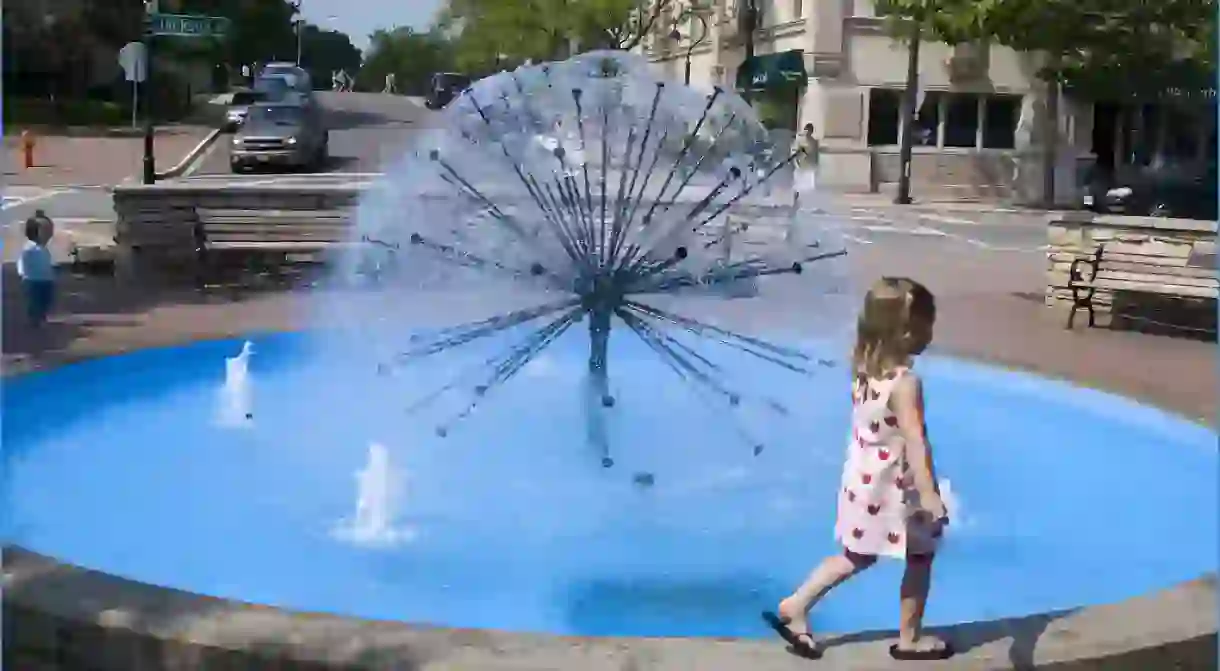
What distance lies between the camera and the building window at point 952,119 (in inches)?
1276

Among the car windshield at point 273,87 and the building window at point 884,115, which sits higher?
the car windshield at point 273,87

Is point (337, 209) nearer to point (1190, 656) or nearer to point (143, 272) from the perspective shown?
point (143, 272)

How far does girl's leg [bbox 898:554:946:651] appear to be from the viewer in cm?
414

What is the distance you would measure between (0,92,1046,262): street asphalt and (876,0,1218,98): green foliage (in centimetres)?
316

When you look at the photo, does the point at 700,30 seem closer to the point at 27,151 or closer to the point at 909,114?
the point at 909,114

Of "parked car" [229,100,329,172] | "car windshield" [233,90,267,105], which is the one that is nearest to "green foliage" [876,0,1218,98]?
"parked car" [229,100,329,172]

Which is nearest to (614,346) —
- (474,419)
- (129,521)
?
(474,419)

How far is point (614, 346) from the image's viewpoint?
34.2 ft

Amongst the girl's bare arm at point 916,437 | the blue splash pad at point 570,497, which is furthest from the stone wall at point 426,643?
the blue splash pad at point 570,497

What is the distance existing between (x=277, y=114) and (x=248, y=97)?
601cm

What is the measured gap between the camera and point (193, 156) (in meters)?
33.0

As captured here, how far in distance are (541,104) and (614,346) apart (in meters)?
3.61

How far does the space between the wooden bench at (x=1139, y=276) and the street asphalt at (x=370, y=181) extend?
379 centimetres

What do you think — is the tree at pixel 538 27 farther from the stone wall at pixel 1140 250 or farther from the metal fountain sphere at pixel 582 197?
the metal fountain sphere at pixel 582 197
